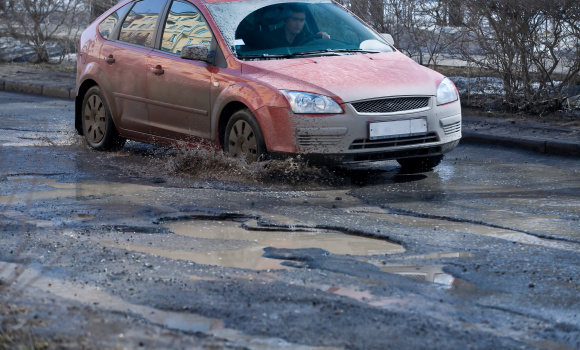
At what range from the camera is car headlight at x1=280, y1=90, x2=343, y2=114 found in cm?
704

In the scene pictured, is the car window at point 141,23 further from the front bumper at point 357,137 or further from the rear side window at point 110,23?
the front bumper at point 357,137

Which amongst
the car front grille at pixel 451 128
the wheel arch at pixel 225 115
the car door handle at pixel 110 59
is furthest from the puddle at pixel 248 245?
the car door handle at pixel 110 59

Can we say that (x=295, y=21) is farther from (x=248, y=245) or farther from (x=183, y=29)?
(x=248, y=245)

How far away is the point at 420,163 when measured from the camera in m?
8.07

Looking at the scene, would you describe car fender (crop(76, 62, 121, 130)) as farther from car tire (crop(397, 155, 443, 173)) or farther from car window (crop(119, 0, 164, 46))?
car tire (crop(397, 155, 443, 173))

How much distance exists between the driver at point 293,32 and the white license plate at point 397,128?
4.27 ft

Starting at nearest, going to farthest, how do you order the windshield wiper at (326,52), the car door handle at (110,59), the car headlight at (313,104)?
the car headlight at (313,104) < the windshield wiper at (326,52) < the car door handle at (110,59)

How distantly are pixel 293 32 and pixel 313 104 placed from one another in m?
1.27

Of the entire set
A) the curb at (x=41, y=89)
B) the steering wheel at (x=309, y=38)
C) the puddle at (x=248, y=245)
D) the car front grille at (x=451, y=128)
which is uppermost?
the steering wheel at (x=309, y=38)

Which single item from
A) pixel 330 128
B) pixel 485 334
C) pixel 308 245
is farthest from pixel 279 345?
pixel 330 128

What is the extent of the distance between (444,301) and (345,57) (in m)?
4.15

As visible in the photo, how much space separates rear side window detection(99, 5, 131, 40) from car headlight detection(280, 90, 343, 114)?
9.44 feet

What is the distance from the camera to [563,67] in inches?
420

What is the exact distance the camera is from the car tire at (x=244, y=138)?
727 centimetres
